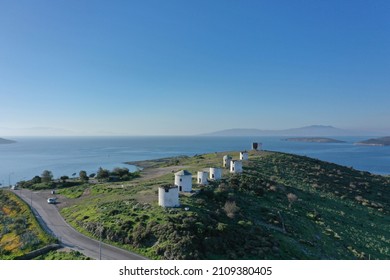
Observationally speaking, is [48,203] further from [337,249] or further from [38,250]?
[337,249]

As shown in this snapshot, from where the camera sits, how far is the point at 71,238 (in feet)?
96.2

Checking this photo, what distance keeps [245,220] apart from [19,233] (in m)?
24.4

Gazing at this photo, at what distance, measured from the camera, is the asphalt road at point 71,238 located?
24.8 meters

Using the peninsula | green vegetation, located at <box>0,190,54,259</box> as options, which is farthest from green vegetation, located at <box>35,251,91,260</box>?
the peninsula

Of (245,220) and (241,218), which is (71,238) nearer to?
(241,218)

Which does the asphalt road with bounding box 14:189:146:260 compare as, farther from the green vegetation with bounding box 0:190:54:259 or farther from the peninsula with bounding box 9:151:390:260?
the green vegetation with bounding box 0:190:54:259

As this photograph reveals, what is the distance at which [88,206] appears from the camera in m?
40.7

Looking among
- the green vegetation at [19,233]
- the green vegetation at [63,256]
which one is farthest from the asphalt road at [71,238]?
the green vegetation at [19,233]

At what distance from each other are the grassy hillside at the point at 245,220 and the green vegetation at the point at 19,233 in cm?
411

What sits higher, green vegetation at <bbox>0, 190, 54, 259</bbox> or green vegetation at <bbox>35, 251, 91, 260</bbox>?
green vegetation at <bbox>35, 251, 91, 260</bbox>

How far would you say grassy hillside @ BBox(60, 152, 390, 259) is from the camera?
2655 cm

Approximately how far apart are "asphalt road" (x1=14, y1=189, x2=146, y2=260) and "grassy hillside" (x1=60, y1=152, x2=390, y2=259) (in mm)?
1046

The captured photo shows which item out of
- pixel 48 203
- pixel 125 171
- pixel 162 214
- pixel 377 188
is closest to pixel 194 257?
pixel 162 214

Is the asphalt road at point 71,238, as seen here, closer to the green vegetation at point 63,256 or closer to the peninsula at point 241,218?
the green vegetation at point 63,256
